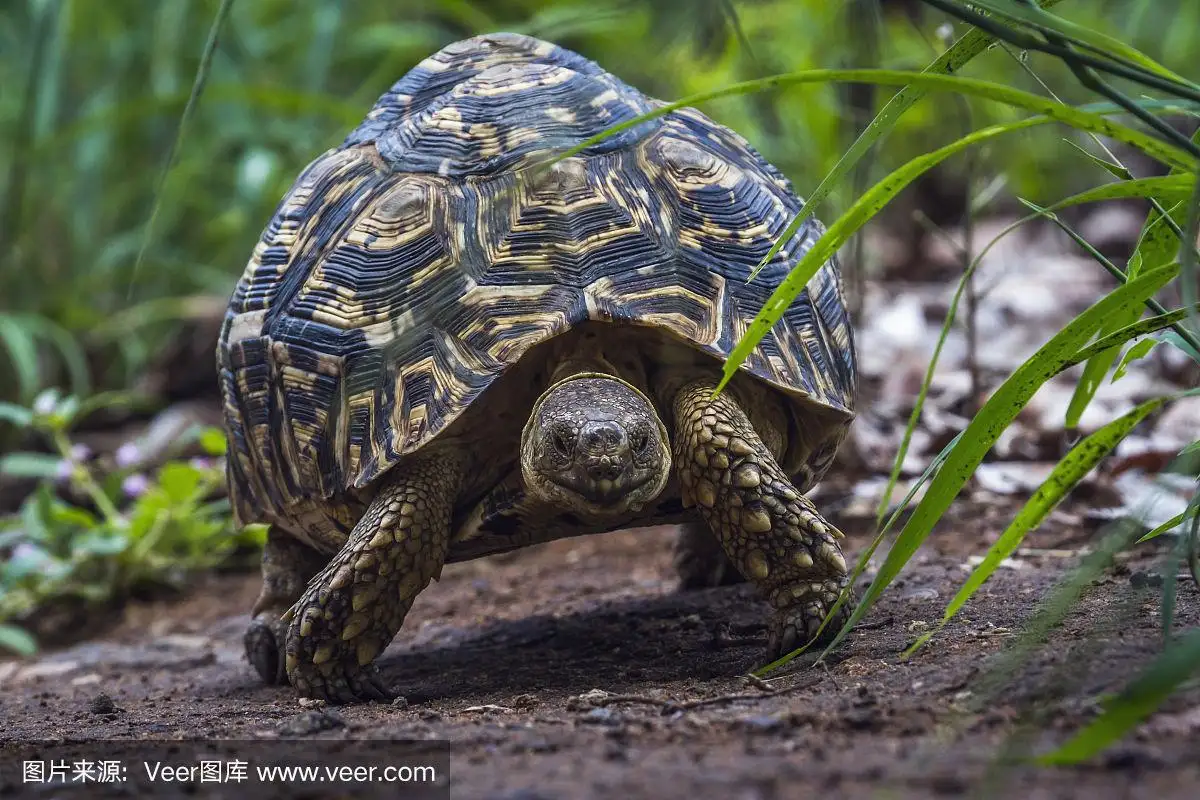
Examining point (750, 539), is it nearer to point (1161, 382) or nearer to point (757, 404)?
point (757, 404)

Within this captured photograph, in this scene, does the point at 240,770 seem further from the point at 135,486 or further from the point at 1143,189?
the point at 135,486

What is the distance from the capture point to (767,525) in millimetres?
2574

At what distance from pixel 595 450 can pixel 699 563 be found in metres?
1.39

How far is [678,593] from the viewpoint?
3756mm

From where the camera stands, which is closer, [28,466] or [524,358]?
[524,358]

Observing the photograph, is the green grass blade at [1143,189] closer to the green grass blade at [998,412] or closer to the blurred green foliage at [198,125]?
the green grass blade at [998,412]

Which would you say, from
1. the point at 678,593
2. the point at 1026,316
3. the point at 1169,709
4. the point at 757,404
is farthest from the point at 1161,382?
the point at 1169,709

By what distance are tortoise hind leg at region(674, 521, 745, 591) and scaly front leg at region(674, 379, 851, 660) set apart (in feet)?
3.42

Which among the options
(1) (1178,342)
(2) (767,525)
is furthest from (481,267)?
(1) (1178,342)

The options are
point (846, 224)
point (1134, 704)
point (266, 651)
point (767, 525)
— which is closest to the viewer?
point (1134, 704)

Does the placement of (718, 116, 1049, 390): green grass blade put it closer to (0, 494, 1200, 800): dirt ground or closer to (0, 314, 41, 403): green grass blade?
(0, 494, 1200, 800): dirt ground

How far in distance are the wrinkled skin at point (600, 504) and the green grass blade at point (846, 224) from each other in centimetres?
54

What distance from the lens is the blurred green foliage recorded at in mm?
6691

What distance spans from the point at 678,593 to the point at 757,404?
3.37ft
